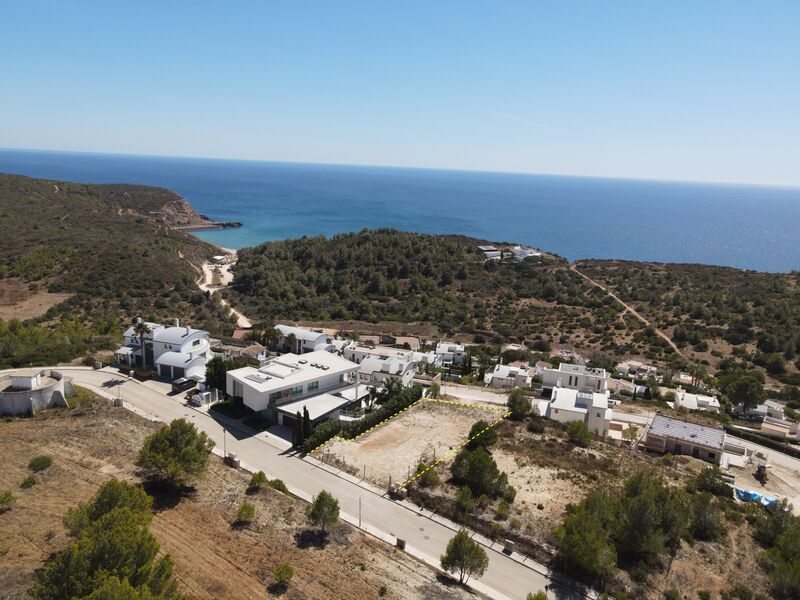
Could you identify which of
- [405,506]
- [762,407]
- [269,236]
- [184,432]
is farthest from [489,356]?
[269,236]

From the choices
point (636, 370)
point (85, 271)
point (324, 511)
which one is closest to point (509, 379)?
point (636, 370)

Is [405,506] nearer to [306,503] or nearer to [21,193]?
[306,503]

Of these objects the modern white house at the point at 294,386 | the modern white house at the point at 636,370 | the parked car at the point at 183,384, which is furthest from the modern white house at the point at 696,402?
the parked car at the point at 183,384

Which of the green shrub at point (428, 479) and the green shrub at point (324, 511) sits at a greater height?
the green shrub at point (324, 511)

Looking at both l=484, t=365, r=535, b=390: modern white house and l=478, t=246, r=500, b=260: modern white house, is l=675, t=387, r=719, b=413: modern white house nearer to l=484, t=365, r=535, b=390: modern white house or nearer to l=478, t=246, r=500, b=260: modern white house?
l=484, t=365, r=535, b=390: modern white house

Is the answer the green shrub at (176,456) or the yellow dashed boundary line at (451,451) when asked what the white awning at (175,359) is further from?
the green shrub at (176,456)

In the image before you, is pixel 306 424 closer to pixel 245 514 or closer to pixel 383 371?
pixel 245 514

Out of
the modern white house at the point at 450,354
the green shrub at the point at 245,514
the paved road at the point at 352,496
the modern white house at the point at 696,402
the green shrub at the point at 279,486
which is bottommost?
the modern white house at the point at 450,354
